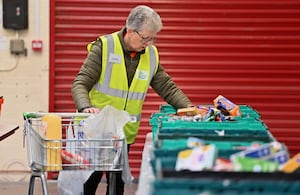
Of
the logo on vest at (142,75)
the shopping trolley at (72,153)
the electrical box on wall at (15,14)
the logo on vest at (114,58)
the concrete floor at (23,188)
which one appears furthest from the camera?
the electrical box on wall at (15,14)

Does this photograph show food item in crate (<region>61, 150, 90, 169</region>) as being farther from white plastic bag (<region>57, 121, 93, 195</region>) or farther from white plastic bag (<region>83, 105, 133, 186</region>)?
white plastic bag (<region>57, 121, 93, 195</region>)

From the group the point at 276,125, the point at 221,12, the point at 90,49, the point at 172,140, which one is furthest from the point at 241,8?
the point at 172,140

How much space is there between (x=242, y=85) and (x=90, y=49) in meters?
2.83

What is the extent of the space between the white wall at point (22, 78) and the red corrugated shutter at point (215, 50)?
120 mm

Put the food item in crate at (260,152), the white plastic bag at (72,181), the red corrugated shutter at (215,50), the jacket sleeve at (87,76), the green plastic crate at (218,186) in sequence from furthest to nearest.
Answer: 1. the red corrugated shutter at (215,50)
2. the jacket sleeve at (87,76)
3. the white plastic bag at (72,181)
4. the food item in crate at (260,152)
5. the green plastic crate at (218,186)

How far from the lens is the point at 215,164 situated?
6.61ft

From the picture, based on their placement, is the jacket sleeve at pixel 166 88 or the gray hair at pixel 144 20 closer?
the gray hair at pixel 144 20

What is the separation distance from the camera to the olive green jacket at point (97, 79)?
394cm

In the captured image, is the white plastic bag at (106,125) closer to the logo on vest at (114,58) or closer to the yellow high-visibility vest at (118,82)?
the yellow high-visibility vest at (118,82)

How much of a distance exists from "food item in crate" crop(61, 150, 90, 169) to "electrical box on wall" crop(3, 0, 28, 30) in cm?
335

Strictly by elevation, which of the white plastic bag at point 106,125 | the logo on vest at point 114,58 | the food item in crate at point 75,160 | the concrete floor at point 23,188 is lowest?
the concrete floor at point 23,188

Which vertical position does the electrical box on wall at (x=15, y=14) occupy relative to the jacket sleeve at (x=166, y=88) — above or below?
above

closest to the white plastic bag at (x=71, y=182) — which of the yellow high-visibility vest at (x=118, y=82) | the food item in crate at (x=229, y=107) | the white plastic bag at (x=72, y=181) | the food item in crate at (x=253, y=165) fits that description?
the white plastic bag at (x=72, y=181)

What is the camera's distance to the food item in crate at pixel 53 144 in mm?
3283
